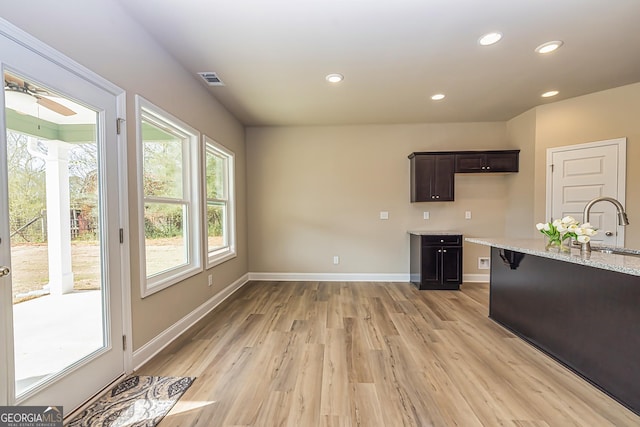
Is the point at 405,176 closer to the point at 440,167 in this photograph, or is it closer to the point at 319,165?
the point at 440,167

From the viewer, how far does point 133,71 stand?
1.97 metres

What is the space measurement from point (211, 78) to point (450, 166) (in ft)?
11.6

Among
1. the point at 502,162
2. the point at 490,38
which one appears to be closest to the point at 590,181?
the point at 502,162

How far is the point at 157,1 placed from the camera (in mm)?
1786

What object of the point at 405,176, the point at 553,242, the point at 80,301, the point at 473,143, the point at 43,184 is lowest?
the point at 80,301

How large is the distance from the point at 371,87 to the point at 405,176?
1.82 m

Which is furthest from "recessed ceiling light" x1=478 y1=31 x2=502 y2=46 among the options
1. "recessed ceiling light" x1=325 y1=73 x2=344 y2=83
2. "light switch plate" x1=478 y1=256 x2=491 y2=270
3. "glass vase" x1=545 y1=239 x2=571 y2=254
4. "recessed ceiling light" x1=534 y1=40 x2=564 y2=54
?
"light switch plate" x1=478 y1=256 x2=491 y2=270

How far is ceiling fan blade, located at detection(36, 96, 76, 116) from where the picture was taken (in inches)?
55.2

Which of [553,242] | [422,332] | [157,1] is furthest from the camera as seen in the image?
[422,332]

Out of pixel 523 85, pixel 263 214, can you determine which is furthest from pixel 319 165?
pixel 523 85

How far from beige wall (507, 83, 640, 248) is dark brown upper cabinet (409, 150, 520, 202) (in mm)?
349

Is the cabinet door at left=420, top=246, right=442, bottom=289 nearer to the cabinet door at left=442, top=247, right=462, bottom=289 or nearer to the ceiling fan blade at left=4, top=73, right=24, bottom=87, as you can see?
the cabinet door at left=442, top=247, right=462, bottom=289

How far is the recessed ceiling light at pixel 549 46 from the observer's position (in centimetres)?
225

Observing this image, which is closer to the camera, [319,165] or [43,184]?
[43,184]
